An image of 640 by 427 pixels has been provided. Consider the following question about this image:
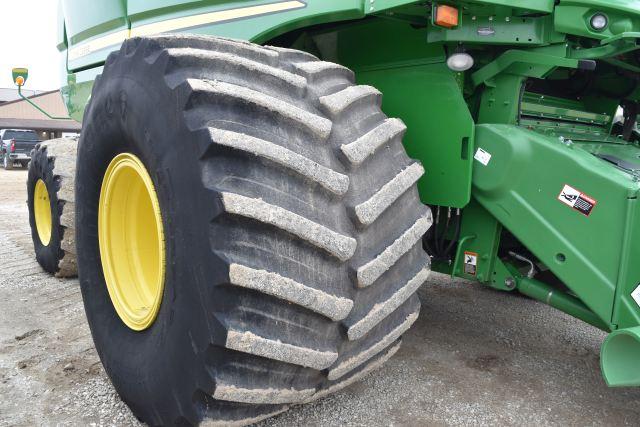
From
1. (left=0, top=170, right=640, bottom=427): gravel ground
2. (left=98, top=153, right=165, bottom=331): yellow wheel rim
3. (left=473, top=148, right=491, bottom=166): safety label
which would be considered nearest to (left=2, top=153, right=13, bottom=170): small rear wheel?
(left=0, top=170, right=640, bottom=427): gravel ground

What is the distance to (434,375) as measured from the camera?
2.66 meters

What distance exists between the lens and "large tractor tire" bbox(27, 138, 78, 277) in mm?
4129

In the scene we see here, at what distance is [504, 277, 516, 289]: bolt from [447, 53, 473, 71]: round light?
3.03ft

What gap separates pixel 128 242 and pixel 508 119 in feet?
5.61

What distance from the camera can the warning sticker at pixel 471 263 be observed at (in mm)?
2524

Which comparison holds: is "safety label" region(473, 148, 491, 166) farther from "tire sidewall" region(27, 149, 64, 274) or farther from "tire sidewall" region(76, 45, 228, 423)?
"tire sidewall" region(27, 149, 64, 274)

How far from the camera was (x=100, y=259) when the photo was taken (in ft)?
7.98

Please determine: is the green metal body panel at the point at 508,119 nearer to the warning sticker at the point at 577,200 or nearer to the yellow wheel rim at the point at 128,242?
the warning sticker at the point at 577,200

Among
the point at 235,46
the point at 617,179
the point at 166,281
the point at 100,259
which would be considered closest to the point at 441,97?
the point at 617,179

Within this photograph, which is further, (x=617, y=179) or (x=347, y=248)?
(x=617, y=179)

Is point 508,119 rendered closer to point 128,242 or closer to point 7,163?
point 128,242

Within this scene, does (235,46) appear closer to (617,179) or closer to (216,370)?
(216,370)

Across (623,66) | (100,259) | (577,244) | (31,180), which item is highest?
(623,66)

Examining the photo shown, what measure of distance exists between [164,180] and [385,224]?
28.6 inches
